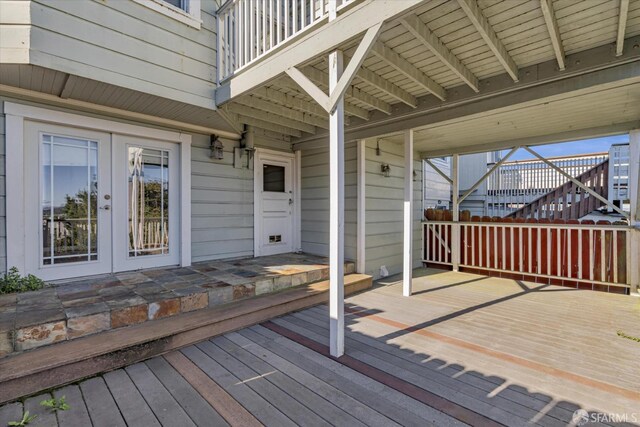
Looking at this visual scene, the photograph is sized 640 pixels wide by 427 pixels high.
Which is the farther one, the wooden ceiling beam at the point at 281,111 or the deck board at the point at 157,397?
the wooden ceiling beam at the point at 281,111

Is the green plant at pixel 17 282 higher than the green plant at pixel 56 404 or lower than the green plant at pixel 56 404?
higher

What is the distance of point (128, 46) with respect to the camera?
2961 millimetres

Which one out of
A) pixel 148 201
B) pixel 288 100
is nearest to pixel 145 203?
pixel 148 201

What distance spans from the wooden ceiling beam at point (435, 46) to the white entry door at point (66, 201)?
341 centimetres

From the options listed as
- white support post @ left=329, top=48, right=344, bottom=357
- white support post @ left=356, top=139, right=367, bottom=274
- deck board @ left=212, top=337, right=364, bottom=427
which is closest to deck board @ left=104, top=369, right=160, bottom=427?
deck board @ left=212, top=337, right=364, bottom=427

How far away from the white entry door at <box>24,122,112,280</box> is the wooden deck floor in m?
1.77

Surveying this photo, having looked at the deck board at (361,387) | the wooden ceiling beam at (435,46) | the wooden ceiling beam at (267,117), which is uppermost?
the wooden ceiling beam at (435,46)

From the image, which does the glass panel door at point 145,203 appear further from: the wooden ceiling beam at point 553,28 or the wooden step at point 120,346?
the wooden ceiling beam at point 553,28

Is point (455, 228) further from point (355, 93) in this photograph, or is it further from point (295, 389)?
point (295, 389)

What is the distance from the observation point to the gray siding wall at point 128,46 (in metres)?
2.56

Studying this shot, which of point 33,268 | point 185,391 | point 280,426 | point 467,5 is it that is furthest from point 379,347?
point 33,268

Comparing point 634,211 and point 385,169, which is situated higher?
point 385,169

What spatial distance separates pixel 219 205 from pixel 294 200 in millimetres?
1401

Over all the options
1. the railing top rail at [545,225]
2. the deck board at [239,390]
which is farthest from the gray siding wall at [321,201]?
the deck board at [239,390]
